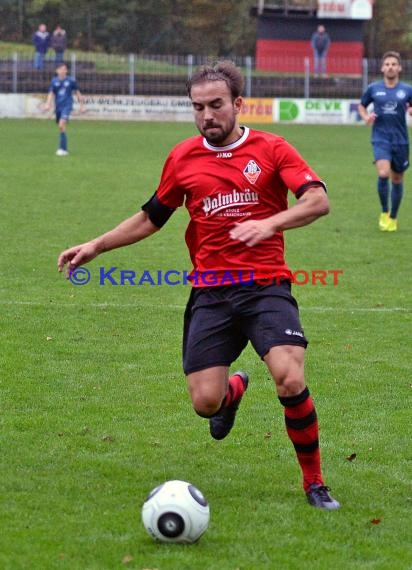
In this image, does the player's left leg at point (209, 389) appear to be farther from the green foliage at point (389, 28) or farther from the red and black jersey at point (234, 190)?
the green foliage at point (389, 28)

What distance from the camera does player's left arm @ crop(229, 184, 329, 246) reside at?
5207 mm

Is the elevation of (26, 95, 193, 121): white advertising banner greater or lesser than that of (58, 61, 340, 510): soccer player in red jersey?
lesser

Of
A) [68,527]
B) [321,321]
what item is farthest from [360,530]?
[321,321]

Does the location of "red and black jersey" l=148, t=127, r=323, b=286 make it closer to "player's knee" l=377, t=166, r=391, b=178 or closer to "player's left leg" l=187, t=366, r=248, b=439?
"player's left leg" l=187, t=366, r=248, b=439

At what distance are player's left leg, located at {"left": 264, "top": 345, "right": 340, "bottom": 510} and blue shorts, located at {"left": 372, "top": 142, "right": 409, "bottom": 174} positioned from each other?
1019 cm

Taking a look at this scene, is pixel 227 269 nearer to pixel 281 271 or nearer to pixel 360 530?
pixel 281 271

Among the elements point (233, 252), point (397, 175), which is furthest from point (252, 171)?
point (397, 175)

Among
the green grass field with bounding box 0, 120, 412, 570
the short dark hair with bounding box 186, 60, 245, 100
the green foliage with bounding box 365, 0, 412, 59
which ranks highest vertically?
the green foliage with bounding box 365, 0, 412, 59

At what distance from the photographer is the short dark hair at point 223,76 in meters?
5.69

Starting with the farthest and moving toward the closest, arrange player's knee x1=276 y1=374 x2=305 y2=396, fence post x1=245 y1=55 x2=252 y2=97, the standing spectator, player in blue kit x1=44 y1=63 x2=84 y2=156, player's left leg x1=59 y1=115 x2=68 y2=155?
the standing spectator → fence post x1=245 y1=55 x2=252 y2=97 → player in blue kit x1=44 y1=63 x2=84 y2=156 → player's left leg x1=59 y1=115 x2=68 y2=155 → player's knee x1=276 y1=374 x2=305 y2=396

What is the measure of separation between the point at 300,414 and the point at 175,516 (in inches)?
37.2

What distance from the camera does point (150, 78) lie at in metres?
47.6

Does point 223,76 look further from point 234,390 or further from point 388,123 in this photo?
point 388,123

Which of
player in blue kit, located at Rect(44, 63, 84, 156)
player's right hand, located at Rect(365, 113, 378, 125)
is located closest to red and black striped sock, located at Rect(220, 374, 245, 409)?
player's right hand, located at Rect(365, 113, 378, 125)
